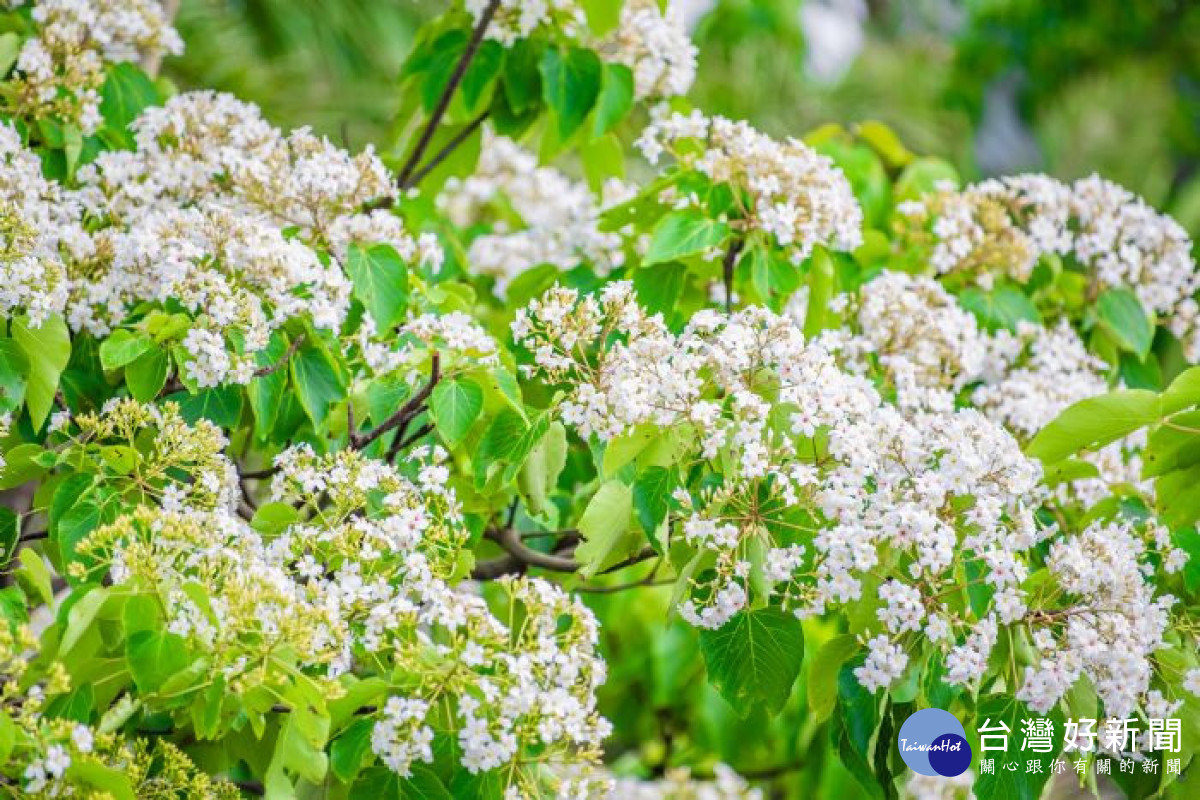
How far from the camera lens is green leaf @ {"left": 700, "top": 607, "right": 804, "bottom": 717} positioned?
182 centimetres

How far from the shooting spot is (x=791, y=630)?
5.95 feet

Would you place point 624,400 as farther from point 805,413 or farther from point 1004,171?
point 1004,171

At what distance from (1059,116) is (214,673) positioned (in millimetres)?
11203

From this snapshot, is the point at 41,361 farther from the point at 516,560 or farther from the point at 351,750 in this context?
the point at 516,560

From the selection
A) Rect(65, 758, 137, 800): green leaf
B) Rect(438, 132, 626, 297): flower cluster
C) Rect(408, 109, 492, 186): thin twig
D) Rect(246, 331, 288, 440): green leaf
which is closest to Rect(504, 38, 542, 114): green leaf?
Rect(408, 109, 492, 186): thin twig

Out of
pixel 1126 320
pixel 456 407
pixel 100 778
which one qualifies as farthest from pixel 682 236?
pixel 100 778

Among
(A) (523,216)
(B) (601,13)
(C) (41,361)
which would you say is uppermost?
(B) (601,13)

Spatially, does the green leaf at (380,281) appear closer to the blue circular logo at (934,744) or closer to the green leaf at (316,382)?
the green leaf at (316,382)

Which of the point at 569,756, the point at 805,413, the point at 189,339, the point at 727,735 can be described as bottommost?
the point at 727,735

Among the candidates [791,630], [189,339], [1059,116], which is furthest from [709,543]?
[1059,116]

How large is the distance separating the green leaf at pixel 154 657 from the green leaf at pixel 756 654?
0.67 m

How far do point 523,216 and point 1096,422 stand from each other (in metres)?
1.83

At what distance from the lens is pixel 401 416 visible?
208cm

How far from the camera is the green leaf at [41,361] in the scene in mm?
1876
